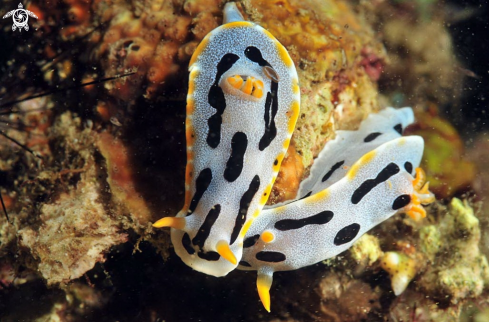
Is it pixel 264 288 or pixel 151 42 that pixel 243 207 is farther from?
pixel 151 42

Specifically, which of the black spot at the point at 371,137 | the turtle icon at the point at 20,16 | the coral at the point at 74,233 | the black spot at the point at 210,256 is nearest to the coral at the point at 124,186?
the coral at the point at 74,233

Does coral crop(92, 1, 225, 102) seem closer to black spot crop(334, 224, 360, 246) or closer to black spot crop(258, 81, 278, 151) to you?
black spot crop(258, 81, 278, 151)

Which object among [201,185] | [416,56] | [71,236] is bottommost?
[71,236]

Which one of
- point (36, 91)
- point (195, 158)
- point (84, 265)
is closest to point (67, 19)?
point (36, 91)

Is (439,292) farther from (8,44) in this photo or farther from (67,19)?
(8,44)

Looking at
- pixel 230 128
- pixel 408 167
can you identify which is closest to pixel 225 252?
pixel 230 128

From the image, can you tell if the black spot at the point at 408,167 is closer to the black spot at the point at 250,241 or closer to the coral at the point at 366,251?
the coral at the point at 366,251
